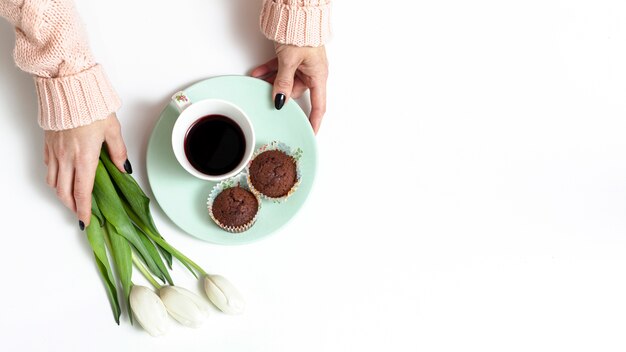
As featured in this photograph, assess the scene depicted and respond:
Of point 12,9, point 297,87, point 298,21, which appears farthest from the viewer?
point 297,87

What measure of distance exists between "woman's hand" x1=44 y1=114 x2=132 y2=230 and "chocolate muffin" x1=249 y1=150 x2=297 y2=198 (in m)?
0.25

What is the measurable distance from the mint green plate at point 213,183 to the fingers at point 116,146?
4 centimetres

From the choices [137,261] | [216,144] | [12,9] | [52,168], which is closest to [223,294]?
[137,261]

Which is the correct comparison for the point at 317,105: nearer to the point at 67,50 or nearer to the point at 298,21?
the point at 298,21

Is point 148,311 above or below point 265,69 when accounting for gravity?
below

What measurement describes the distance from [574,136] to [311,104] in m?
0.60

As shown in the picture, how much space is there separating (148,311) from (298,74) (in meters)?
0.55

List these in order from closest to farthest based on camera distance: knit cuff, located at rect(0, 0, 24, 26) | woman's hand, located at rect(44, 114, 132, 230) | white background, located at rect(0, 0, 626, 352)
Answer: knit cuff, located at rect(0, 0, 24, 26) < woman's hand, located at rect(44, 114, 132, 230) < white background, located at rect(0, 0, 626, 352)

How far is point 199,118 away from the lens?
1022 millimetres

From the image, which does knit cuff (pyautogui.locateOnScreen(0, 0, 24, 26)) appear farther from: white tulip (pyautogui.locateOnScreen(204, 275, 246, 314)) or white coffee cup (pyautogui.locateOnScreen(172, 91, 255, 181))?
white tulip (pyautogui.locateOnScreen(204, 275, 246, 314))

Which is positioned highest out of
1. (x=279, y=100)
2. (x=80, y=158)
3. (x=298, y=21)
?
(x=298, y=21)

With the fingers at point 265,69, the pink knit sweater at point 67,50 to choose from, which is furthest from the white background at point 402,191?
the pink knit sweater at point 67,50

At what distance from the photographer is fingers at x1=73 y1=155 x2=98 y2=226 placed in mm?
996

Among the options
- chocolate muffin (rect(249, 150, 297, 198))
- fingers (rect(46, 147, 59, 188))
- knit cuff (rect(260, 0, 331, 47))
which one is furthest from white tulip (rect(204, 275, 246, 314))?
knit cuff (rect(260, 0, 331, 47))
